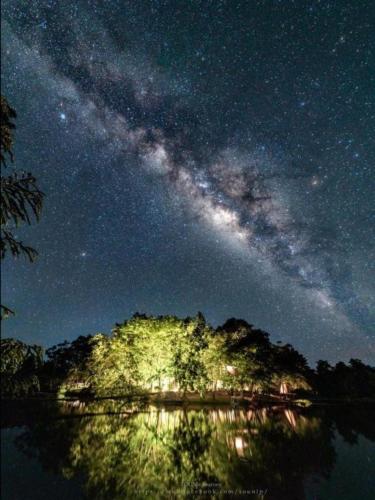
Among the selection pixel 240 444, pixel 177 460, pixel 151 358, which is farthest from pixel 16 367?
pixel 151 358

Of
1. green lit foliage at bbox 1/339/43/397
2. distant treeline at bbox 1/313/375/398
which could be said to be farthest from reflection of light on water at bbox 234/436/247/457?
distant treeline at bbox 1/313/375/398

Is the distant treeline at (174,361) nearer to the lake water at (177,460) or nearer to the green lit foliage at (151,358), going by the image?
the green lit foliage at (151,358)

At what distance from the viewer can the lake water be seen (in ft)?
38.1

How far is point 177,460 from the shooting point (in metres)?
15.3

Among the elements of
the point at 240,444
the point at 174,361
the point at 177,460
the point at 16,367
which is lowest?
the point at 177,460

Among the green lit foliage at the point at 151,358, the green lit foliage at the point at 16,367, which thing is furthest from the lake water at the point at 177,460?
the green lit foliage at the point at 151,358

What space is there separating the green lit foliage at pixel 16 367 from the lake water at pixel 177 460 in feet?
20.8

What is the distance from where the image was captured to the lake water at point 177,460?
1160cm

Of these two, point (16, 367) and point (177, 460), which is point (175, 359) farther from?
point (16, 367)

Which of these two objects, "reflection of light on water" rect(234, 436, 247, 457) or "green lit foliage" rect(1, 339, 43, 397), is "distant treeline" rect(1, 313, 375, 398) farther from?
"green lit foliage" rect(1, 339, 43, 397)

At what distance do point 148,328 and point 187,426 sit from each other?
17985 mm

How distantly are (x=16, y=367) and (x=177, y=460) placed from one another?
37.6 feet

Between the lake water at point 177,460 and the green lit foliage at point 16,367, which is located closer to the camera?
the green lit foliage at point 16,367

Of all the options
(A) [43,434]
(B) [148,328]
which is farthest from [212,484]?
(B) [148,328]
